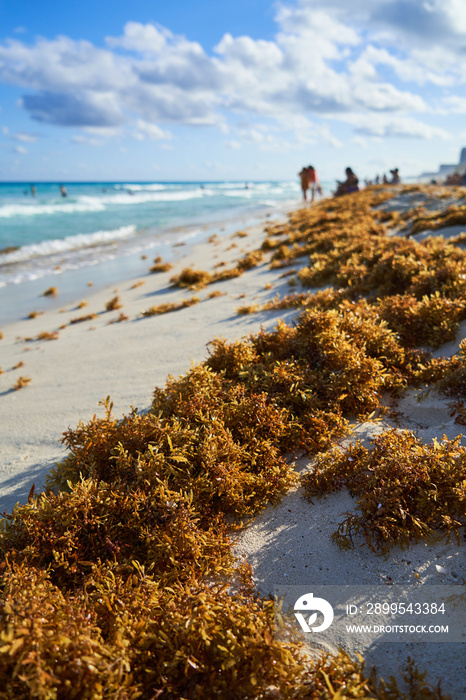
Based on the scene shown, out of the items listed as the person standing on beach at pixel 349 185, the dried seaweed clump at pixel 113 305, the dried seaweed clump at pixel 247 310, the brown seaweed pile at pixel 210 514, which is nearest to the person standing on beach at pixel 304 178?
the person standing on beach at pixel 349 185

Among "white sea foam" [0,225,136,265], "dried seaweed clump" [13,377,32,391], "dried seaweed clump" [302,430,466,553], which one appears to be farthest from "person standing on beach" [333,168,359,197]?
"dried seaweed clump" [302,430,466,553]

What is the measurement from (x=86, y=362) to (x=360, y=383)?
3.83 m

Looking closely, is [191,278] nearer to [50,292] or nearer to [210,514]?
[50,292]

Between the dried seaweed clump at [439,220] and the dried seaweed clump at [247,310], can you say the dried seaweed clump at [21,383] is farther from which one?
the dried seaweed clump at [439,220]

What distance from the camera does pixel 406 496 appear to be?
233 cm

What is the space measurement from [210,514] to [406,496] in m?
1.24

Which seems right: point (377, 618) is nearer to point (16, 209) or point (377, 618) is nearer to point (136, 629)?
point (136, 629)

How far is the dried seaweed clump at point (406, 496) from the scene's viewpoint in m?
2.22

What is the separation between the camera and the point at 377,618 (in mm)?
1957

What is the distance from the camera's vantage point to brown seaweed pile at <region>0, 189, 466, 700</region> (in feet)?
5.34

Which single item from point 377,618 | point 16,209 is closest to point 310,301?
point 377,618

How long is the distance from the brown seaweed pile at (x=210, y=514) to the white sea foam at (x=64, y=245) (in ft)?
48.2

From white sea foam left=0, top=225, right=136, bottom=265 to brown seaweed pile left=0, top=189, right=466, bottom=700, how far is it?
1468 centimetres

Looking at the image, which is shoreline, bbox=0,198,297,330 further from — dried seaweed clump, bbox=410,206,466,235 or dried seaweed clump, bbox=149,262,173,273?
dried seaweed clump, bbox=410,206,466,235
